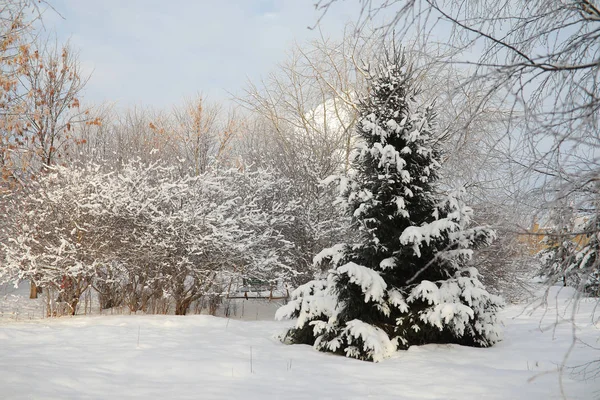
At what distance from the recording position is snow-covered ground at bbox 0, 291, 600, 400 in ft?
12.9

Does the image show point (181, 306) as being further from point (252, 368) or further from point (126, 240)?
point (252, 368)

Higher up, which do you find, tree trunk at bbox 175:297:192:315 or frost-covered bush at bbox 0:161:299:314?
frost-covered bush at bbox 0:161:299:314

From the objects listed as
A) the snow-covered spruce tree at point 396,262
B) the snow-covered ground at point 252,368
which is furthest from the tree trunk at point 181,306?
the snow-covered spruce tree at point 396,262

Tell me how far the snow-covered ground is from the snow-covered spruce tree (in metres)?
0.32

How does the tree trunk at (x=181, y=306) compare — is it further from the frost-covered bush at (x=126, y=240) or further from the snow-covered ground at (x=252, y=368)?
the snow-covered ground at (x=252, y=368)

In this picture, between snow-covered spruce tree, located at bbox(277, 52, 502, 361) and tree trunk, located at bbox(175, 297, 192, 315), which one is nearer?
snow-covered spruce tree, located at bbox(277, 52, 502, 361)

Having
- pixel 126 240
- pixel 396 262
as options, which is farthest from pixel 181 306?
pixel 396 262

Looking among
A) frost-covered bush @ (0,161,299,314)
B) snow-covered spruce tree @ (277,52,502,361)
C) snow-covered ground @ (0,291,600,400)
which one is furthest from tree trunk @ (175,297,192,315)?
snow-covered spruce tree @ (277,52,502,361)

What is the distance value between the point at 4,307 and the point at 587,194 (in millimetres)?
14721

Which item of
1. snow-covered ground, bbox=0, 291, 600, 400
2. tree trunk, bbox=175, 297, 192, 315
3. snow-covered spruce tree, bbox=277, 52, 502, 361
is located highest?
snow-covered spruce tree, bbox=277, 52, 502, 361

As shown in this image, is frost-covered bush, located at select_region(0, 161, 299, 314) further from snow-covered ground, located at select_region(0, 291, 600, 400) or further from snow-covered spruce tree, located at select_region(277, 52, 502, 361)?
snow-covered spruce tree, located at select_region(277, 52, 502, 361)

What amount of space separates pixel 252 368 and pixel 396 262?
2.54 meters

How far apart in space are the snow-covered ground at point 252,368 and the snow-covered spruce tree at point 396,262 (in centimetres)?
32

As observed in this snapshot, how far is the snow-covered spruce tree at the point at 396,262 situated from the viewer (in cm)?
595
